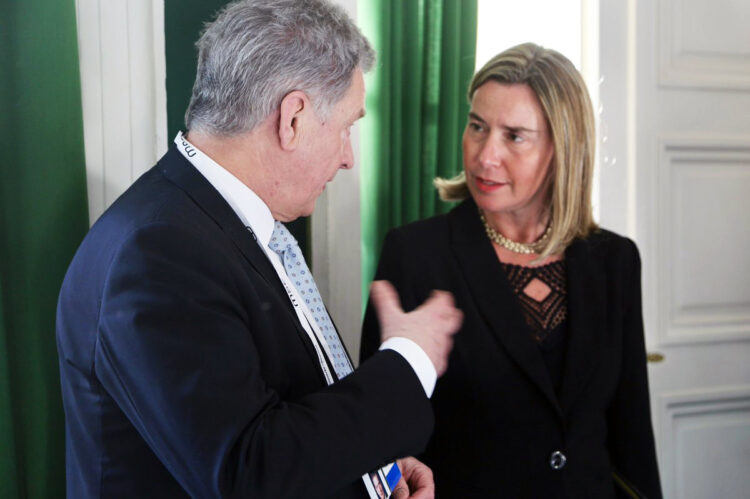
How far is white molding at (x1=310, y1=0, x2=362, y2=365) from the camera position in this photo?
83.7 inches

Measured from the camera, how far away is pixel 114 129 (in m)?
1.76

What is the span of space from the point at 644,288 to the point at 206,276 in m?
1.93

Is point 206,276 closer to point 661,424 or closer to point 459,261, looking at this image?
point 459,261

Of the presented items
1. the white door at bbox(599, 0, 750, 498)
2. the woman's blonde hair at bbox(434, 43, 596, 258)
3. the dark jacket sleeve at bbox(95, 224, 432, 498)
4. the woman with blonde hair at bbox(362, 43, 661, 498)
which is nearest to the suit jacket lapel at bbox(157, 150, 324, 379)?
the dark jacket sleeve at bbox(95, 224, 432, 498)

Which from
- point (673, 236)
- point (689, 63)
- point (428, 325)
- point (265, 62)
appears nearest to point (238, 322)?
point (428, 325)

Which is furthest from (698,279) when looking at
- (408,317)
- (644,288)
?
(408,317)

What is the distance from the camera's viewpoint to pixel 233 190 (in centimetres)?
114

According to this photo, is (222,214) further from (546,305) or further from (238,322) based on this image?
(546,305)

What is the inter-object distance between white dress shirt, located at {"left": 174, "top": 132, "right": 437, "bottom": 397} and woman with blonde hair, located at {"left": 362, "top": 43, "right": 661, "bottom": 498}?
1.93 feet

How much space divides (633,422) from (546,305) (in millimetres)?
383

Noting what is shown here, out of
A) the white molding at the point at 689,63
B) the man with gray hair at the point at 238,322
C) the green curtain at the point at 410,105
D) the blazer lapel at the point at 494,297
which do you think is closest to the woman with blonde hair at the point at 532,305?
the blazer lapel at the point at 494,297

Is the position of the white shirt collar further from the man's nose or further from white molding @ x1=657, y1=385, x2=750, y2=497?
white molding @ x1=657, y1=385, x2=750, y2=497

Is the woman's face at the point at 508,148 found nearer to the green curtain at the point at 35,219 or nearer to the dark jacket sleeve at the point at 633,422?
the dark jacket sleeve at the point at 633,422

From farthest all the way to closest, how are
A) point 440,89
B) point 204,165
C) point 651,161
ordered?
point 651,161 < point 440,89 < point 204,165
